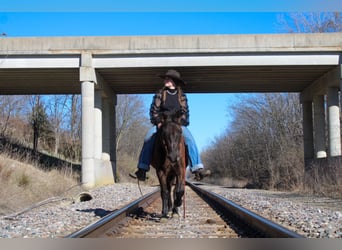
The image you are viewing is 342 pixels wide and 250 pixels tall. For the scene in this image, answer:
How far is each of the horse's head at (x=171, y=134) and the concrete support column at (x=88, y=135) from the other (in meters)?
16.8

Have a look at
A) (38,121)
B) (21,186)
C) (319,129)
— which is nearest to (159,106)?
(21,186)

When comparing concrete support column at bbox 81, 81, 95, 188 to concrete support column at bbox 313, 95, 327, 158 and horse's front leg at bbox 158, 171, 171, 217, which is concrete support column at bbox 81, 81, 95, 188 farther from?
horse's front leg at bbox 158, 171, 171, 217

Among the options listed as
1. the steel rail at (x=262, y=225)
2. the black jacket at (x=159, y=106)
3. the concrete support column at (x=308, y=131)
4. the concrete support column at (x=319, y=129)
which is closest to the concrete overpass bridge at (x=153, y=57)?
the concrete support column at (x=319, y=129)

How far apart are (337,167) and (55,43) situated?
51.5 ft

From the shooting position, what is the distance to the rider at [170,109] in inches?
333

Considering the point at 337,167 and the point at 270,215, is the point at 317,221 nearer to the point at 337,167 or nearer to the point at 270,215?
the point at 270,215

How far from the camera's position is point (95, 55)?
25.3m

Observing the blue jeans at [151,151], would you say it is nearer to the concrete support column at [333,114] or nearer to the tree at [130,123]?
the concrete support column at [333,114]

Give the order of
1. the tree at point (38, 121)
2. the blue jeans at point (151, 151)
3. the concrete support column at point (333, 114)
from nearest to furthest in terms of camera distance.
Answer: the blue jeans at point (151, 151) → the concrete support column at point (333, 114) → the tree at point (38, 121)

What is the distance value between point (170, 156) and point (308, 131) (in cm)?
2557

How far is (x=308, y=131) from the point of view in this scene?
3184 centimetres

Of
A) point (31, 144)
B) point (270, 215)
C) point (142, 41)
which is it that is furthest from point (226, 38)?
point (31, 144)

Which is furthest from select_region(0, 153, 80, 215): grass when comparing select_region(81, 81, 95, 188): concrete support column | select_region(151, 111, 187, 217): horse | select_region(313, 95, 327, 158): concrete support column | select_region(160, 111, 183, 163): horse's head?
select_region(313, 95, 327, 158): concrete support column

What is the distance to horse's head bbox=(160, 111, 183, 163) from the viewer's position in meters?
7.95
